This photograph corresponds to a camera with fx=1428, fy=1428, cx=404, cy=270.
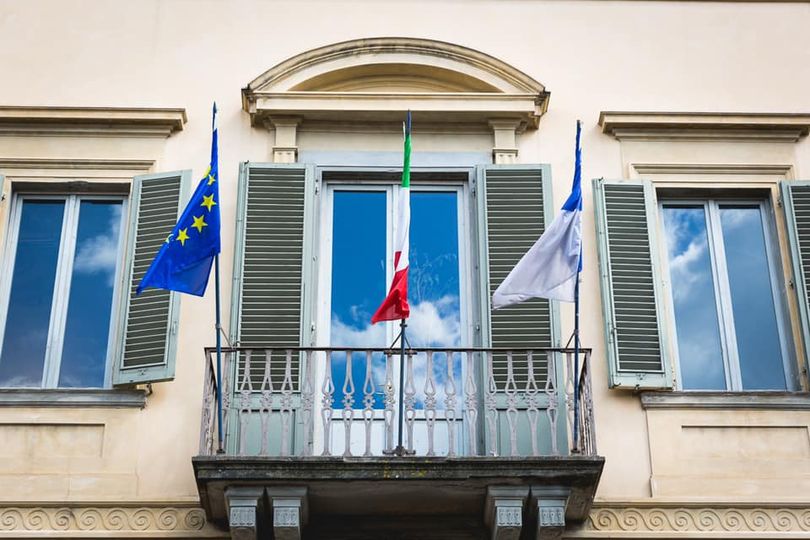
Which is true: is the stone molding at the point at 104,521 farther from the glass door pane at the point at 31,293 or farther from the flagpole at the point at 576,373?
the flagpole at the point at 576,373

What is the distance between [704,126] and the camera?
11.6 metres

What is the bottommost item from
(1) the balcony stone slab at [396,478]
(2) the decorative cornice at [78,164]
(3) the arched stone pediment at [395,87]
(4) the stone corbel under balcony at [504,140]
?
(1) the balcony stone slab at [396,478]

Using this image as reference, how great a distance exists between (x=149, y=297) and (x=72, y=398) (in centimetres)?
96

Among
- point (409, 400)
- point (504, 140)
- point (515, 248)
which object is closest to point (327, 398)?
point (409, 400)

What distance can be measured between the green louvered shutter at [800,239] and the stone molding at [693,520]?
127 centimetres

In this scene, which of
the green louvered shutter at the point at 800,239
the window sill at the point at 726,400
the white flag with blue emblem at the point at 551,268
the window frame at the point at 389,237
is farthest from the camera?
the window frame at the point at 389,237

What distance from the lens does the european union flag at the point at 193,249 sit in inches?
393

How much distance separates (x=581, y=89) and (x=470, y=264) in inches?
73.5

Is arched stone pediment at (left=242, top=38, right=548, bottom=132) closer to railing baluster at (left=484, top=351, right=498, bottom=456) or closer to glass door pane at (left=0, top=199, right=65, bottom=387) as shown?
glass door pane at (left=0, top=199, right=65, bottom=387)

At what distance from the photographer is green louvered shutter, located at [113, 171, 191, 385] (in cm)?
1052

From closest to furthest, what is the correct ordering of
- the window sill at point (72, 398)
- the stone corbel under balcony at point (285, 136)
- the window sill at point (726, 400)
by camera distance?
the window sill at point (72, 398) → the window sill at point (726, 400) → the stone corbel under balcony at point (285, 136)

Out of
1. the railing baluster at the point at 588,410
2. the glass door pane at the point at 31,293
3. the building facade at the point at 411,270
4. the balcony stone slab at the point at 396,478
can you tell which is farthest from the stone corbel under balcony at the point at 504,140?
the glass door pane at the point at 31,293

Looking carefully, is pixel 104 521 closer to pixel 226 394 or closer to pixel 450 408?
pixel 226 394

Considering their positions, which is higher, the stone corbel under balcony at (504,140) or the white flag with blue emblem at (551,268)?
the stone corbel under balcony at (504,140)
